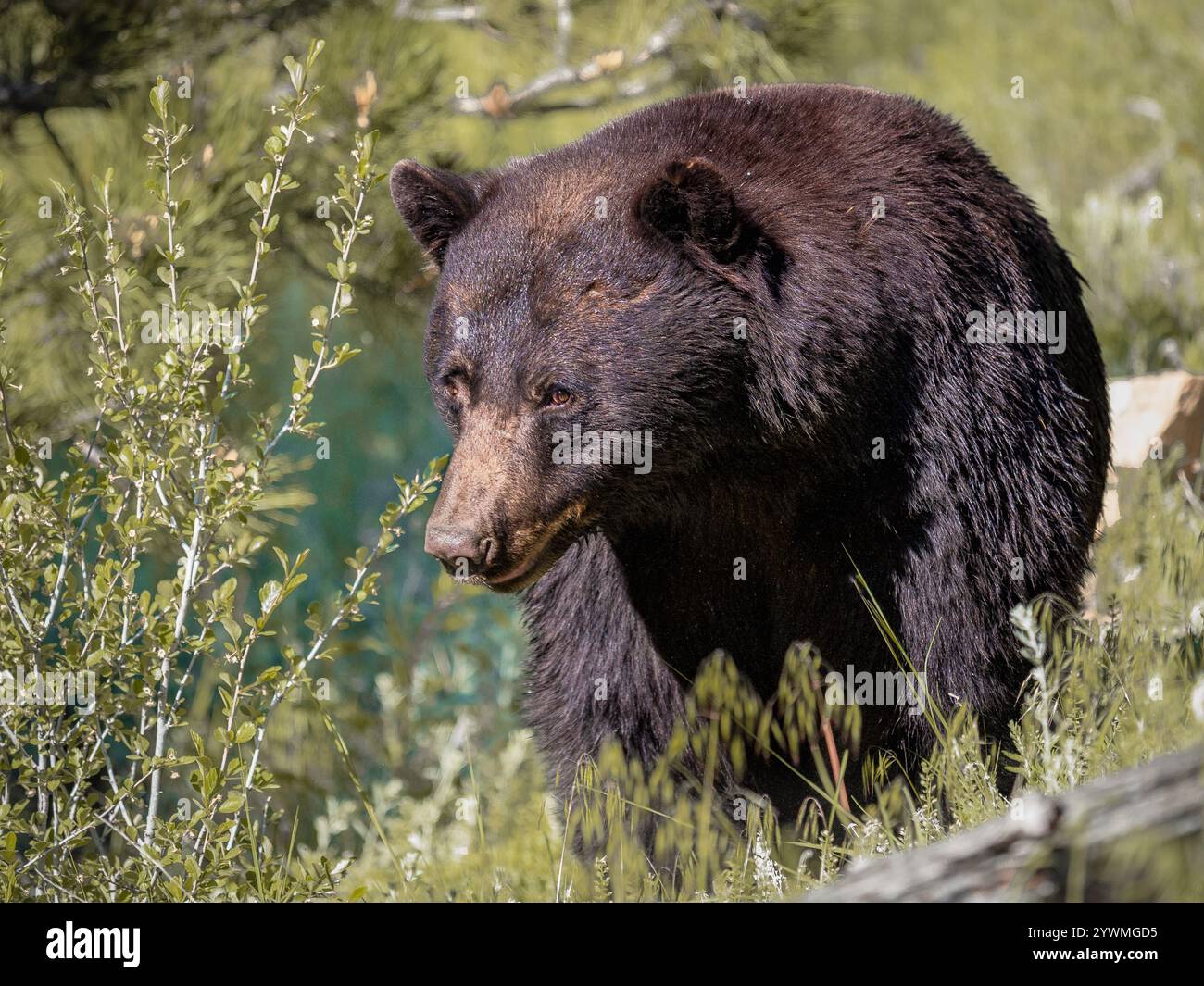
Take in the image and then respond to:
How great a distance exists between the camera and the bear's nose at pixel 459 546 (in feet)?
9.55

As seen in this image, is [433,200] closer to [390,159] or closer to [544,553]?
[544,553]

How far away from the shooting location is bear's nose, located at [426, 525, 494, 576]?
2.91 metres

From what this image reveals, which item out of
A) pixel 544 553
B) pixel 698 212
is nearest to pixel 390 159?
pixel 698 212

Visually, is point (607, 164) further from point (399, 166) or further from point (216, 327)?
point (216, 327)

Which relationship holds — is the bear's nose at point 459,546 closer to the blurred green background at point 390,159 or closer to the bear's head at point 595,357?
the bear's head at point 595,357

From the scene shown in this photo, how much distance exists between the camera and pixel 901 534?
126 inches

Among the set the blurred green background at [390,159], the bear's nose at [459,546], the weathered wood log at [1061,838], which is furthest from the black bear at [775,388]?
the weathered wood log at [1061,838]

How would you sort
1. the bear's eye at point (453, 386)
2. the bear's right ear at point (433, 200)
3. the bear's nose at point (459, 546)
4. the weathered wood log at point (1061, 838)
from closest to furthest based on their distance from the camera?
the weathered wood log at point (1061, 838), the bear's nose at point (459, 546), the bear's eye at point (453, 386), the bear's right ear at point (433, 200)

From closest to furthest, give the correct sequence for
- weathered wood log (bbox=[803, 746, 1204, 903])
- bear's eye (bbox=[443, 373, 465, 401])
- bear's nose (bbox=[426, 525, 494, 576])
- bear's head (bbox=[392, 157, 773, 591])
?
weathered wood log (bbox=[803, 746, 1204, 903]), bear's nose (bbox=[426, 525, 494, 576]), bear's head (bbox=[392, 157, 773, 591]), bear's eye (bbox=[443, 373, 465, 401])

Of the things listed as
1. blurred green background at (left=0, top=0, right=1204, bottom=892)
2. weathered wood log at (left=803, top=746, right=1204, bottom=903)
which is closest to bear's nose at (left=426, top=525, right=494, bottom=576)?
blurred green background at (left=0, top=0, right=1204, bottom=892)

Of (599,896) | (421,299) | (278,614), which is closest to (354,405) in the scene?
(278,614)

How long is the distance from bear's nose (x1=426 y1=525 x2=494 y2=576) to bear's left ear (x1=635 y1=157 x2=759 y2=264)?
81 centimetres

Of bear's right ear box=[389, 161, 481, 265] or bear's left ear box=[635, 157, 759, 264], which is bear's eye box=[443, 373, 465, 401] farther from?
bear's left ear box=[635, 157, 759, 264]

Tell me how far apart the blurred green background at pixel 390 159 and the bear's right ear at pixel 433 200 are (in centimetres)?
80
